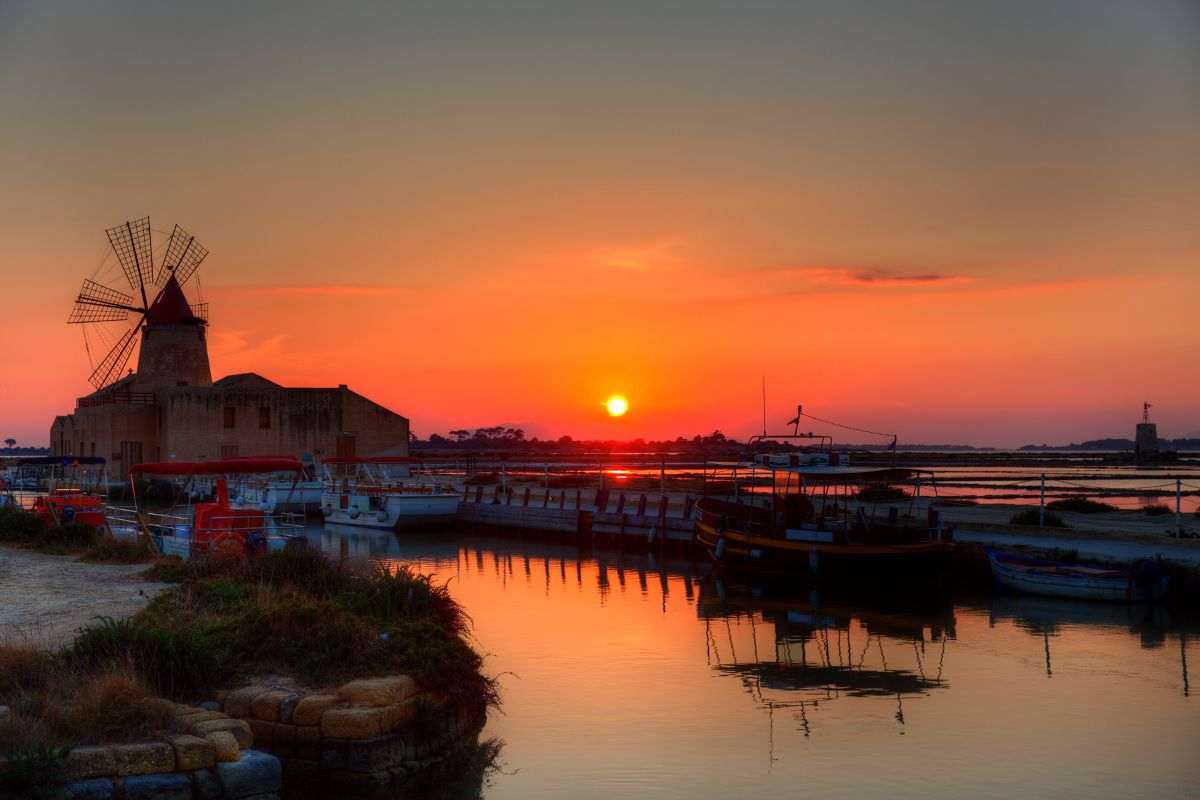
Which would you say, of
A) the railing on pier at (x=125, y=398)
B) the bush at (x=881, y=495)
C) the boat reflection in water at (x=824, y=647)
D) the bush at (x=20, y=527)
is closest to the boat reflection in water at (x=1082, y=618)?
the boat reflection in water at (x=824, y=647)

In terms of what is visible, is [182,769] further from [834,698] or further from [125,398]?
[125,398]

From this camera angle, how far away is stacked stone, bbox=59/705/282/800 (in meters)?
8.70

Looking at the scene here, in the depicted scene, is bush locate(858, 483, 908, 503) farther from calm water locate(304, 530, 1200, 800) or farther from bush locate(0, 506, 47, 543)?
bush locate(0, 506, 47, 543)

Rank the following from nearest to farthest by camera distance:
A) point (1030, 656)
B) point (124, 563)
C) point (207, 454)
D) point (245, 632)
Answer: point (245, 632)
point (1030, 656)
point (124, 563)
point (207, 454)

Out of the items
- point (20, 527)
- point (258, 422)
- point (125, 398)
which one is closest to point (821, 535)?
point (20, 527)

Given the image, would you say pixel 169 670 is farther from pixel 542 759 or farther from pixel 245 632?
pixel 542 759

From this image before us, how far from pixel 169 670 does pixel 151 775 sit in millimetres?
2147

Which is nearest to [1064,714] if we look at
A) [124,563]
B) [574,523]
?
[124,563]

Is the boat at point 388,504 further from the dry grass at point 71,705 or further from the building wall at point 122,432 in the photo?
the dry grass at point 71,705

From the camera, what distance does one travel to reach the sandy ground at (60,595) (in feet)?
43.2

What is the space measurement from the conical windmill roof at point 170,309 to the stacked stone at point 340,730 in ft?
200

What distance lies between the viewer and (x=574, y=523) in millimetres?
40469

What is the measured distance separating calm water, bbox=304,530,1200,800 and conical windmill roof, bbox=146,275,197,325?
158 feet

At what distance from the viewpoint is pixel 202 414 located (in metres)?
62.8
